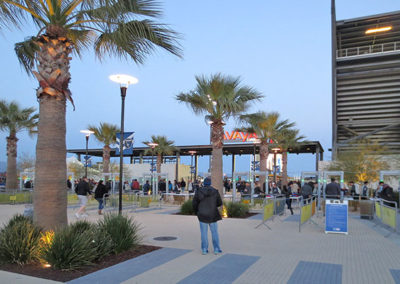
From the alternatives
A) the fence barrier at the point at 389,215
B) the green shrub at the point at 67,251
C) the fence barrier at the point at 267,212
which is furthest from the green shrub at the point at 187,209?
the green shrub at the point at 67,251

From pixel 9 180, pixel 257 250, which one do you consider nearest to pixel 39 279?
pixel 257 250

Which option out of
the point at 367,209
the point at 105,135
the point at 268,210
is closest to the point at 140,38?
the point at 268,210

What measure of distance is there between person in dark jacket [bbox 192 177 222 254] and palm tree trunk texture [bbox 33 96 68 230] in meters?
2.83

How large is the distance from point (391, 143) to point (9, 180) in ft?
119

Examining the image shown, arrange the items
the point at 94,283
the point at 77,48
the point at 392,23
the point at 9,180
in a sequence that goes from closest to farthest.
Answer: the point at 94,283
the point at 77,48
the point at 9,180
the point at 392,23

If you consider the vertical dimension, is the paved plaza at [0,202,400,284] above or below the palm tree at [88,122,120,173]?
below

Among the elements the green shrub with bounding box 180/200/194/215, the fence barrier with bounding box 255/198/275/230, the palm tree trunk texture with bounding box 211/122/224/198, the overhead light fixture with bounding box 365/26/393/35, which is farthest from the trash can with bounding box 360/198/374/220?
the overhead light fixture with bounding box 365/26/393/35

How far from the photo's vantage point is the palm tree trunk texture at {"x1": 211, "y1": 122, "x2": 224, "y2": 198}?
49.6 ft

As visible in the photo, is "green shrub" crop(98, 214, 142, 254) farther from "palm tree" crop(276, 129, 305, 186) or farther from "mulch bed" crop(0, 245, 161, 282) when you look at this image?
"palm tree" crop(276, 129, 305, 186)

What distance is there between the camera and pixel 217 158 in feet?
50.9

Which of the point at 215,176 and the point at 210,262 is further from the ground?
the point at 215,176

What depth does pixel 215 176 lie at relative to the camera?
15.2 meters

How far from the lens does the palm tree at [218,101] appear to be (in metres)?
15.2

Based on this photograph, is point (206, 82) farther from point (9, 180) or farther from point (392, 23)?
point (392, 23)
